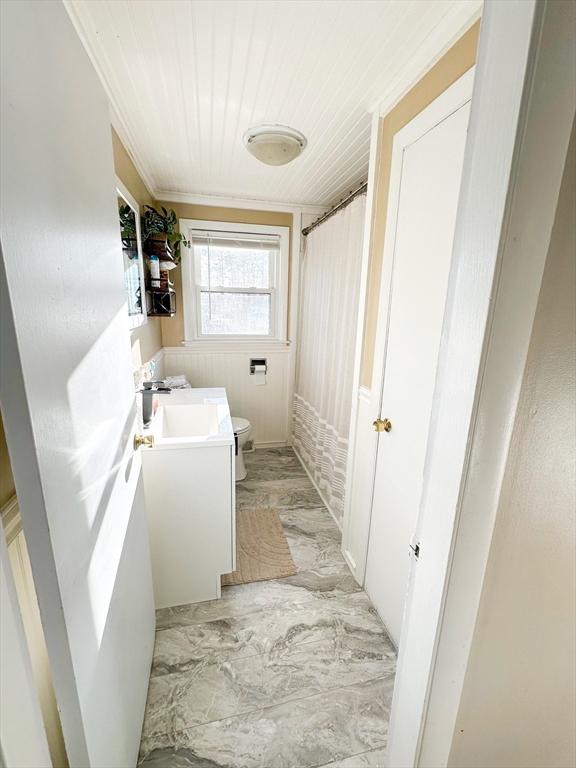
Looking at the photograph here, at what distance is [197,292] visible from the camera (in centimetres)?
284

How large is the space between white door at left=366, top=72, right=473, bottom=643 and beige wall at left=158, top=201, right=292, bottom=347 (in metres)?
1.64

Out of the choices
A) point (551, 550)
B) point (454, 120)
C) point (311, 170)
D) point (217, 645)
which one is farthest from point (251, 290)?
point (551, 550)

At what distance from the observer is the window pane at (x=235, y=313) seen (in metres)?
2.92

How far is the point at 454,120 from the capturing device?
104 centimetres

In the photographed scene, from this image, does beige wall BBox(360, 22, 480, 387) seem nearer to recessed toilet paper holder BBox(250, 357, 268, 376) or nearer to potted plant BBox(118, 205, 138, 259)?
potted plant BBox(118, 205, 138, 259)

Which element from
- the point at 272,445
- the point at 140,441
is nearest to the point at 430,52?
the point at 140,441

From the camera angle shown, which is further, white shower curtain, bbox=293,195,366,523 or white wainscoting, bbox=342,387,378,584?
white shower curtain, bbox=293,195,366,523

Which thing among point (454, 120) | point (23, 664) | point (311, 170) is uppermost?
point (311, 170)

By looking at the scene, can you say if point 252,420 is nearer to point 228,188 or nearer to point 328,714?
point 228,188

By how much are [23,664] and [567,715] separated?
1129mm

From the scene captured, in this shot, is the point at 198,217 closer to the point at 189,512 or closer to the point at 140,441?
the point at 140,441

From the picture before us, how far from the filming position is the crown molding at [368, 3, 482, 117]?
97 centimetres

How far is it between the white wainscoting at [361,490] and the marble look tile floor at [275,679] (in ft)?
0.42

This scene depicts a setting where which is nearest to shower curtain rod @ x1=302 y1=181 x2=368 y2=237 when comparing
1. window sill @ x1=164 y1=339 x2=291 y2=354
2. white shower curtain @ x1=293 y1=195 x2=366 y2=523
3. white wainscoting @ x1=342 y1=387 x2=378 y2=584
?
white shower curtain @ x1=293 y1=195 x2=366 y2=523
